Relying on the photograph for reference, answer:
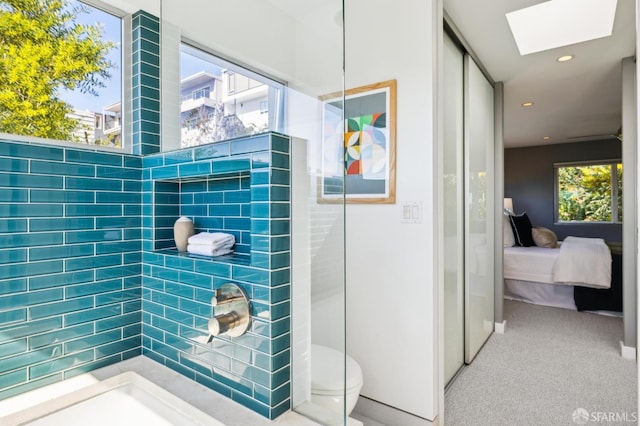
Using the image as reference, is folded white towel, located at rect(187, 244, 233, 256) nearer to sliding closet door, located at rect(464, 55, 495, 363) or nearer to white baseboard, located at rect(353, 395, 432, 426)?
white baseboard, located at rect(353, 395, 432, 426)

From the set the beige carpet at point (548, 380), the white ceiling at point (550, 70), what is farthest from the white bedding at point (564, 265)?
the white ceiling at point (550, 70)

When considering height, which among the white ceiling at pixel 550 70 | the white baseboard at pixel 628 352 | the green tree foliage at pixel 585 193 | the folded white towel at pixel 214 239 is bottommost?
the white baseboard at pixel 628 352

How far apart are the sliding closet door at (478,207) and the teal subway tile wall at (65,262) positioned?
222 cm

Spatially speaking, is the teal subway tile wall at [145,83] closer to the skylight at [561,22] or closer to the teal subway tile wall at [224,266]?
the teal subway tile wall at [224,266]

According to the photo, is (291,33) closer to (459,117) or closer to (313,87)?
(313,87)

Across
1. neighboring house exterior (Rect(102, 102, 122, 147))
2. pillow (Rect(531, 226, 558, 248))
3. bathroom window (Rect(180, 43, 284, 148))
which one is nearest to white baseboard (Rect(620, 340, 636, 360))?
pillow (Rect(531, 226, 558, 248))

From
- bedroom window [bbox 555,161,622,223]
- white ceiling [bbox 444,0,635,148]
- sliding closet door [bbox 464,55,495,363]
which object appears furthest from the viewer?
bedroom window [bbox 555,161,622,223]

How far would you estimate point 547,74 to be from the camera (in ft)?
10.6

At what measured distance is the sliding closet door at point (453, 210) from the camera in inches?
87.9

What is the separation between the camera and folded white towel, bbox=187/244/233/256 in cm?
152

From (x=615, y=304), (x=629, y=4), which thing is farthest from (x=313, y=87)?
(x=615, y=304)

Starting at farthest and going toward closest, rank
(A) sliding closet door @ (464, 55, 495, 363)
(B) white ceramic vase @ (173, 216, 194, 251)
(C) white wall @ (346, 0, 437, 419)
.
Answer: (A) sliding closet door @ (464, 55, 495, 363) < (C) white wall @ (346, 0, 437, 419) < (B) white ceramic vase @ (173, 216, 194, 251)

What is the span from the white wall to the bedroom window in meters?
6.53

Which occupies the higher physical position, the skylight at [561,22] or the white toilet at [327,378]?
the skylight at [561,22]
